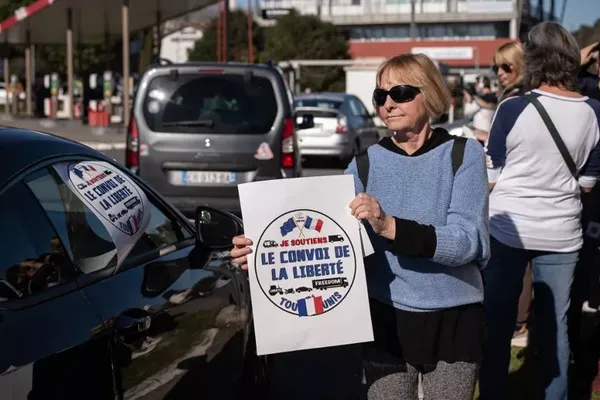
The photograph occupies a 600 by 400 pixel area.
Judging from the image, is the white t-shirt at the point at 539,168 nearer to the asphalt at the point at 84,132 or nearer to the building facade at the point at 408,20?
the asphalt at the point at 84,132

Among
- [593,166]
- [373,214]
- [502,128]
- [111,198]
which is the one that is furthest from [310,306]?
[593,166]

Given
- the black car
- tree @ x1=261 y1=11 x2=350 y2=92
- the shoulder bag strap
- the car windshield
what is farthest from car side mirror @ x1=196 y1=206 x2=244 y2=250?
tree @ x1=261 y1=11 x2=350 y2=92

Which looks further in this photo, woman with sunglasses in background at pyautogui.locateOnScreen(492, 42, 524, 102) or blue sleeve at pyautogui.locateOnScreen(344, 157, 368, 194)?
woman with sunglasses in background at pyautogui.locateOnScreen(492, 42, 524, 102)

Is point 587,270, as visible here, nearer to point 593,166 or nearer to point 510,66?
point 593,166

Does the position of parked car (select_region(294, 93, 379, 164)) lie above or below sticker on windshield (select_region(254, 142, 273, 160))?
below

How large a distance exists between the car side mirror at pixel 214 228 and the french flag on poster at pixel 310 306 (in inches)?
41.8

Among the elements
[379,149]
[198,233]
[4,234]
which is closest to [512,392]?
[198,233]

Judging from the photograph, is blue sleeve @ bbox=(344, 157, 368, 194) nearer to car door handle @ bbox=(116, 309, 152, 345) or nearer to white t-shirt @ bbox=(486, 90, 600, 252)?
car door handle @ bbox=(116, 309, 152, 345)

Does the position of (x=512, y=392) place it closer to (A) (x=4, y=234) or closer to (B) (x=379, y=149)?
(B) (x=379, y=149)

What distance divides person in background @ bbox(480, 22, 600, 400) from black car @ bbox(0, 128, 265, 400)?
1170 mm

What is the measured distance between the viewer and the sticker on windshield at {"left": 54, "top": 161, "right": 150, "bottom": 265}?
3.35 m

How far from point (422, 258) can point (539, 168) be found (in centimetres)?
142

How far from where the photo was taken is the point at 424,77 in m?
3.22

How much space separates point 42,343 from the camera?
2705 millimetres
